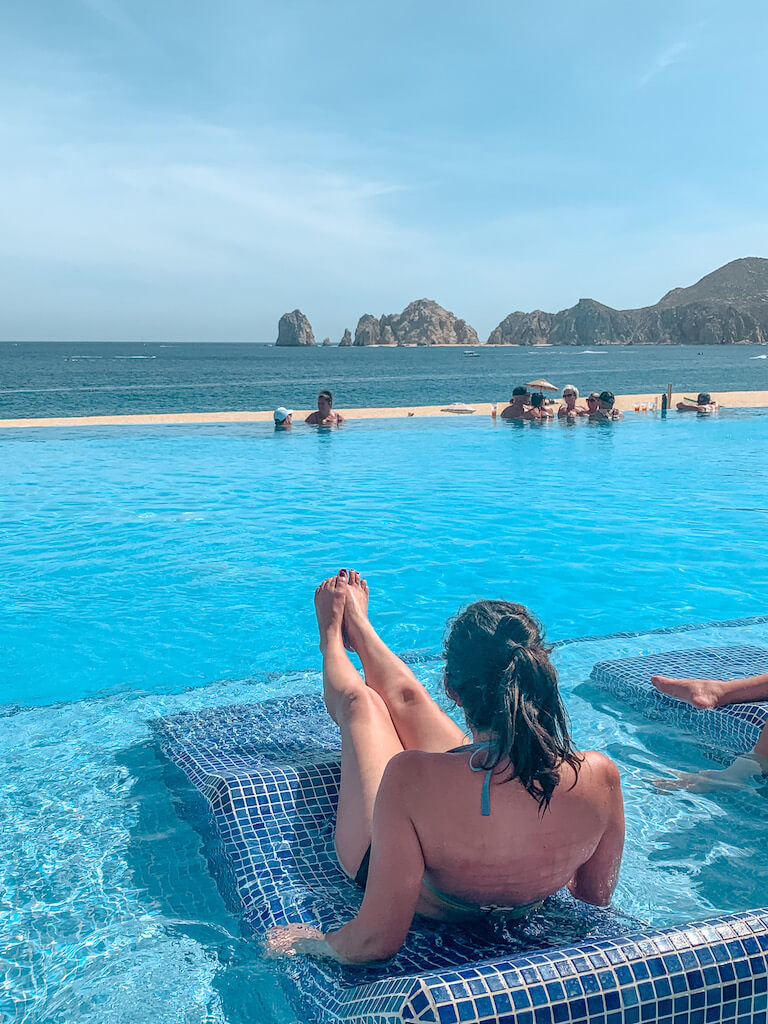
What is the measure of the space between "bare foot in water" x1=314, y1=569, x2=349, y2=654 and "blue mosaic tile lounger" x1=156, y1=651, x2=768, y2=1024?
0.53m

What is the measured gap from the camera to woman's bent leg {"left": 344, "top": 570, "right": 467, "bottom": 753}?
2.97 m

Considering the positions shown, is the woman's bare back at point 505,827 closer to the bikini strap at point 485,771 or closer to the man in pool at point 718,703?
the bikini strap at point 485,771

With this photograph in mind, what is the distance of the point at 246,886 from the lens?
289cm

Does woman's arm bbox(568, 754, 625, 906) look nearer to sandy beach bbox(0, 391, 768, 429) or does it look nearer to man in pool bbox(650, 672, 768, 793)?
man in pool bbox(650, 672, 768, 793)

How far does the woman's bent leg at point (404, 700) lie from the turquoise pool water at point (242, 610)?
0.89 meters

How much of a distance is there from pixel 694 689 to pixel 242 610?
12.8 ft

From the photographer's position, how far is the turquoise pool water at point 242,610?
304cm

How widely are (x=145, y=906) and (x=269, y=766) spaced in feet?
2.29

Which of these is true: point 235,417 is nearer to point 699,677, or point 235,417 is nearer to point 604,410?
point 604,410

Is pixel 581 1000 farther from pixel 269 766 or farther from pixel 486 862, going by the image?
pixel 269 766

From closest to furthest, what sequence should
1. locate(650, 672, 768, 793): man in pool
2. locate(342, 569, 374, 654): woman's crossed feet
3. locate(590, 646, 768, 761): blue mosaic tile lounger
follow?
locate(342, 569, 374, 654): woman's crossed feet
locate(650, 672, 768, 793): man in pool
locate(590, 646, 768, 761): blue mosaic tile lounger

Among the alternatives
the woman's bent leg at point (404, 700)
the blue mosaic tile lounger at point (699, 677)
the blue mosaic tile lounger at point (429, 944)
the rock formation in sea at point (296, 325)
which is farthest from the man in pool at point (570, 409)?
the rock formation in sea at point (296, 325)

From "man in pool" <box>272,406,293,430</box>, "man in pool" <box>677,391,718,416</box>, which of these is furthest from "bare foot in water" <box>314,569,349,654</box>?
"man in pool" <box>677,391,718,416</box>

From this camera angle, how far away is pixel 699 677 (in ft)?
16.0
